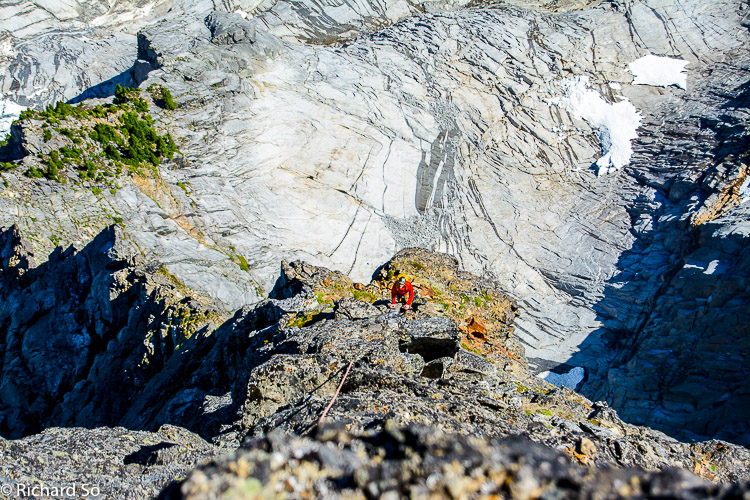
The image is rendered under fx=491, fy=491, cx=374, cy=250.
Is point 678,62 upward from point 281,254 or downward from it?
upward

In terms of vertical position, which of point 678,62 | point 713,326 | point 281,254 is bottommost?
point 281,254

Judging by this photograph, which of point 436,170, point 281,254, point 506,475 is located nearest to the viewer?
point 506,475

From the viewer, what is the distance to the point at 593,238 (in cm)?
4128

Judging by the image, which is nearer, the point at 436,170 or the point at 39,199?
the point at 39,199

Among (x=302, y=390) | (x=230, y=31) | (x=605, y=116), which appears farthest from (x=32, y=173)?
(x=605, y=116)

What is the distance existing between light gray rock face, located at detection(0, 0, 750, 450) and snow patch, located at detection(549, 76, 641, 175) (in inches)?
12.7

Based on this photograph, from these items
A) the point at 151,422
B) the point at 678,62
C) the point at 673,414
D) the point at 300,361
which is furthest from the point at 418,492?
the point at 678,62

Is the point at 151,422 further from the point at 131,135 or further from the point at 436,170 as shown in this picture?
the point at 436,170

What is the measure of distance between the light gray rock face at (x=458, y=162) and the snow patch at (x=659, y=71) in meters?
0.86

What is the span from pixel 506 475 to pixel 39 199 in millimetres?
33188

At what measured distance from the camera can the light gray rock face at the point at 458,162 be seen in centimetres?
3328

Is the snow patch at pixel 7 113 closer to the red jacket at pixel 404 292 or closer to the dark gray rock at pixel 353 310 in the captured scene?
the red jacket at pixel 404 292

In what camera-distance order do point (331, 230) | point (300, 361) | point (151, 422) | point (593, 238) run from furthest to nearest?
point (593, 238)
point (331, 230)
point (151, 422)
point (300, 361)

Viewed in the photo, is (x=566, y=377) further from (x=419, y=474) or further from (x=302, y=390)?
(x=419, y=474)
